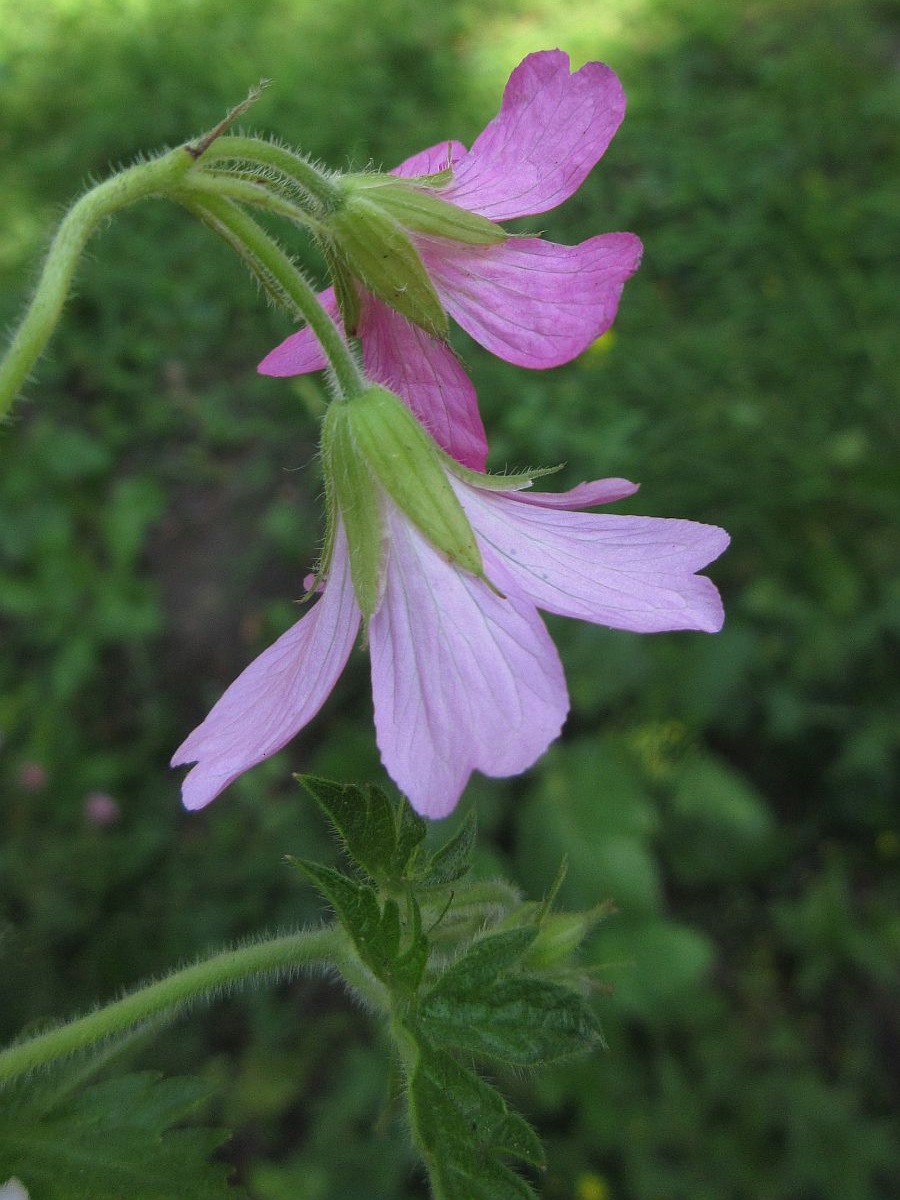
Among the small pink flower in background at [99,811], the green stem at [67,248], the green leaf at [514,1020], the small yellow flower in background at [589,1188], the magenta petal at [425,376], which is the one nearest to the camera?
the green stem at [67,248]

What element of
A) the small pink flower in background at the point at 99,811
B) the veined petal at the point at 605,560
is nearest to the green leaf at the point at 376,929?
the veined petal at the point at 605,560

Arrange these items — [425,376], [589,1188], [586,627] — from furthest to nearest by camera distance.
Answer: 1. [586,627]
2. [589,1188]
3. [425,376]

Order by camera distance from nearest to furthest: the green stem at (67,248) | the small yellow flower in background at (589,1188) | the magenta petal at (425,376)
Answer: the green stem at (67,248) < the magenta petal at (425,376) < the small yellow flower in background at (589,1188)

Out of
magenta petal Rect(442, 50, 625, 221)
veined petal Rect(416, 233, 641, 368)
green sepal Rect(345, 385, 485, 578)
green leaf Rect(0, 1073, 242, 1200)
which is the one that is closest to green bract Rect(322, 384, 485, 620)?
green sepal Rect(345, 385, 485, 578)

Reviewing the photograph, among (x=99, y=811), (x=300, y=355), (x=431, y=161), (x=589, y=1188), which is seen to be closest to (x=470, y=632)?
(x=300, y=355)

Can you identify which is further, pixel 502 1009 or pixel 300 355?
pixel 300 355

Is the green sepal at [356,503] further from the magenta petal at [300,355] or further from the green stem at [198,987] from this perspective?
the green stem at [198,987]

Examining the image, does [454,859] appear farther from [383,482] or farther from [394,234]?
[394,234]
